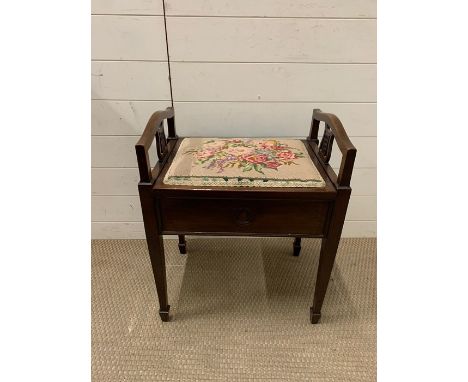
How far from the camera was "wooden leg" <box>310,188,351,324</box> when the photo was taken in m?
0.81

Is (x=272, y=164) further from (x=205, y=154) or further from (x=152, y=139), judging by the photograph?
(x=152, y=139)

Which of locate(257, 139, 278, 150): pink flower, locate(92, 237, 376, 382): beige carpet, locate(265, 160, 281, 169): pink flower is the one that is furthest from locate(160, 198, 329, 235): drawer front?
locate(92, 237, 376, 382): beige carpet

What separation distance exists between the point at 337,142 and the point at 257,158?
21 cm

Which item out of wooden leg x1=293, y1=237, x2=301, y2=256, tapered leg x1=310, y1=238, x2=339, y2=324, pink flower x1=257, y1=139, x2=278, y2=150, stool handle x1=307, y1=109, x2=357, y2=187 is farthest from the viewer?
wooden leg x1=293, y1=237, x2=301, y2=256

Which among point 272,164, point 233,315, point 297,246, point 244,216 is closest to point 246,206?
point 244,216

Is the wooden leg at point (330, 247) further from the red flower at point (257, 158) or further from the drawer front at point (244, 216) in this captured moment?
the red flower at point (257, 158)

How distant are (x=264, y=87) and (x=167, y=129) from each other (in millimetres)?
364

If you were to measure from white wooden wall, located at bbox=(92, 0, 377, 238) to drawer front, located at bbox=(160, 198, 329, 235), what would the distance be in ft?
1.40

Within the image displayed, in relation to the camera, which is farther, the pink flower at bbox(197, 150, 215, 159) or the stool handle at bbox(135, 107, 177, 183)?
the pink flower at bbox(197, 150, 215, 159)

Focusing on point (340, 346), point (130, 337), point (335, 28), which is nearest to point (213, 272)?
point (130, 337)

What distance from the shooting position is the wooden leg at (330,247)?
2.65 feet

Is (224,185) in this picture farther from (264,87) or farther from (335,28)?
(335,28)

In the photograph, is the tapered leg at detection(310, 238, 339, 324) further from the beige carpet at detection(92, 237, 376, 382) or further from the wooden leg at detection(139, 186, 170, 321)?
the wooden leg at detection(139, 186, 170, 321)

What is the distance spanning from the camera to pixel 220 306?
1.08 meters
